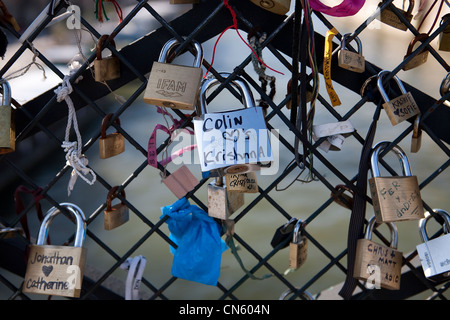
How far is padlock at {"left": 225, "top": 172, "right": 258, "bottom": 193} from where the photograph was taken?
45.6 inches

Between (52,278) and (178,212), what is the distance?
31 centimetres

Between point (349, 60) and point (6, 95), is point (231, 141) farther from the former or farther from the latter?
point (6, 95)

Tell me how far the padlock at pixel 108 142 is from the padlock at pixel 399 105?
56 cm

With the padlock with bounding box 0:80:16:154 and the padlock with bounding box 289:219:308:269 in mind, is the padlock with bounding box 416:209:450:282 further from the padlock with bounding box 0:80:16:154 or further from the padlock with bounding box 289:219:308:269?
the padlock with bounding box 0:80:16:154

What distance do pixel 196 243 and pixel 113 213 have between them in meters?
0.20

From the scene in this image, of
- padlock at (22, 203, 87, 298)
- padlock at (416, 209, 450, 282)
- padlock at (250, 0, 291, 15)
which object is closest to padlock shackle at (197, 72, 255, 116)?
padlock at (250, 0, 291, 15)

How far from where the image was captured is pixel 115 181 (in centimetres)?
309

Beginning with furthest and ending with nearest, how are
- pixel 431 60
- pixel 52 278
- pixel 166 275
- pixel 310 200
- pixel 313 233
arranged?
pixel 431 60 → pixel 310 200 → pixel 313 233 → pixel 166 275 → pixel 52 278

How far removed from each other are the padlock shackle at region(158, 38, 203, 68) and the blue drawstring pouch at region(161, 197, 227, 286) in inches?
13.3

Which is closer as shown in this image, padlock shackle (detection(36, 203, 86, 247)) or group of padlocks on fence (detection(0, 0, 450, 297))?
group of padlocks on fence (detection(0, 0, 450, 297))

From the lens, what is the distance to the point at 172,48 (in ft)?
3.69

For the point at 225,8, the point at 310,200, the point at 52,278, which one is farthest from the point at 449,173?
the point at 52,278

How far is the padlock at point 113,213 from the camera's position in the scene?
1.23 metres
